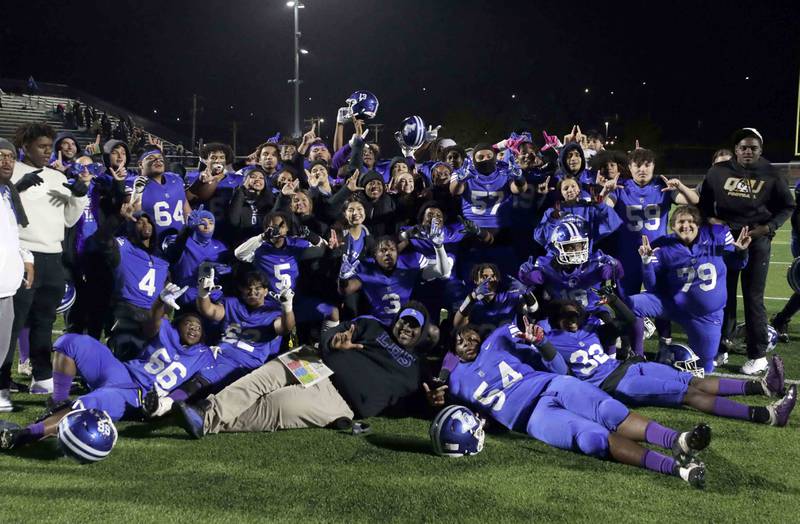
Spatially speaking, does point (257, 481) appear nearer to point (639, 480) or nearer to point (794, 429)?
point (639, 480)

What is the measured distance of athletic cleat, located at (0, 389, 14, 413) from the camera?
217 inches

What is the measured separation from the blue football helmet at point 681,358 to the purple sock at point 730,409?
0.90 meters

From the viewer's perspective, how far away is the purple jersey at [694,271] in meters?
6.39

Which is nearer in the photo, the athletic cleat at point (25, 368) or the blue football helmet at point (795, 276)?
the athletic cleat at point (25, 368)

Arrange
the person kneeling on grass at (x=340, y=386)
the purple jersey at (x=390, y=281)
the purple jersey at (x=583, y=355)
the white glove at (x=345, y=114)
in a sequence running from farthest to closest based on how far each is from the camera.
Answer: the white glove at (x=345, y=114), the purple jersey at (x=390, y=281), the purple jersey at (x=583, y=355), the person kneeling on grass at (x=340, y=386)

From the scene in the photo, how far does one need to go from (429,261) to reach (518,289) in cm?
85

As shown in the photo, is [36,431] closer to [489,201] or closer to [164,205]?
[164,205]

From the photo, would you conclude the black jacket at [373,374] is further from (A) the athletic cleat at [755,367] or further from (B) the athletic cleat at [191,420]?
(A) the athletic cleat at [755,367]

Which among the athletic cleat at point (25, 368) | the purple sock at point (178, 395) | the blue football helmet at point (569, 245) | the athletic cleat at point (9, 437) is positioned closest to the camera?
the athletic cleat at point (9, 437)

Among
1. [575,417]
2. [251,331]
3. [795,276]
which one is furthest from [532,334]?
[795,276]

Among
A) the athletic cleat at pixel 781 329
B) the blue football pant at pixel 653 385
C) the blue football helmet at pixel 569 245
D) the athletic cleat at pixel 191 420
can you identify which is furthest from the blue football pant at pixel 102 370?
the athletic cleat at pixel 781 329

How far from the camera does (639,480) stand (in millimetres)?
4133

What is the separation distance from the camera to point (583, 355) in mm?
5379

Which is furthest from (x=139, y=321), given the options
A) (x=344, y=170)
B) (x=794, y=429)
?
(x=794, y=429)
